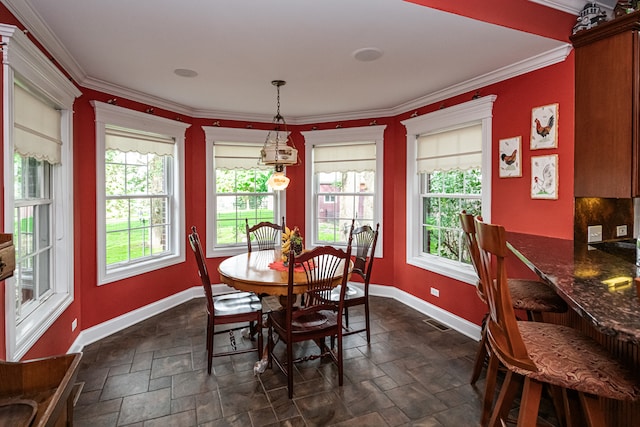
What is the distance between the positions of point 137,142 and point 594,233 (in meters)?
A: 4.46

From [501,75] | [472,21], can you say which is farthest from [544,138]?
[472,21]

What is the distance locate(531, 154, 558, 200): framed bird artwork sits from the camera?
8.98 ft

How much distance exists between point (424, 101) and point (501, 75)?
39.5 inches

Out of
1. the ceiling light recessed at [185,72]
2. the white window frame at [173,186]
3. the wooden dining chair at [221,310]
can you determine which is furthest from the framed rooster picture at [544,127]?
the white window frame at [173,186]

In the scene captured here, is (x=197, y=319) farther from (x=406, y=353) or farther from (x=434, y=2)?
(x=434, y=2)

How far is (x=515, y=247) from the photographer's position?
2.32 meters

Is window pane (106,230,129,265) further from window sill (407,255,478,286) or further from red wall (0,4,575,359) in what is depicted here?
window sill (407,255,478,286)

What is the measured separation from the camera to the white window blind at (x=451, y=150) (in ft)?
11.5

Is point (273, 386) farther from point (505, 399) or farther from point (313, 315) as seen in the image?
point (505, 399)

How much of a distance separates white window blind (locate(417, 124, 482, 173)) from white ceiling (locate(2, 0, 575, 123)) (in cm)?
44

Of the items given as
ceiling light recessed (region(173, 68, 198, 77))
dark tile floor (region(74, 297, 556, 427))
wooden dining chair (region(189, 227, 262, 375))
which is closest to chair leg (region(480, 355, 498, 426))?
dark tile floor (region(74, 297, 556, 427))

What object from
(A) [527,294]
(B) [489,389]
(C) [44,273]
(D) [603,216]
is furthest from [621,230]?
(C) [44,273]

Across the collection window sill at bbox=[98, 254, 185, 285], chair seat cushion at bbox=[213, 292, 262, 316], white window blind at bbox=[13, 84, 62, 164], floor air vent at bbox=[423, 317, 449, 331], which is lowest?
floor air vent at bbox=[423, 317, 449, 331]

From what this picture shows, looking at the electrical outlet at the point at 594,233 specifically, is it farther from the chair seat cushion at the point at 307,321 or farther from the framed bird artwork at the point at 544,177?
the chair seat cushion at the point at 307,321
